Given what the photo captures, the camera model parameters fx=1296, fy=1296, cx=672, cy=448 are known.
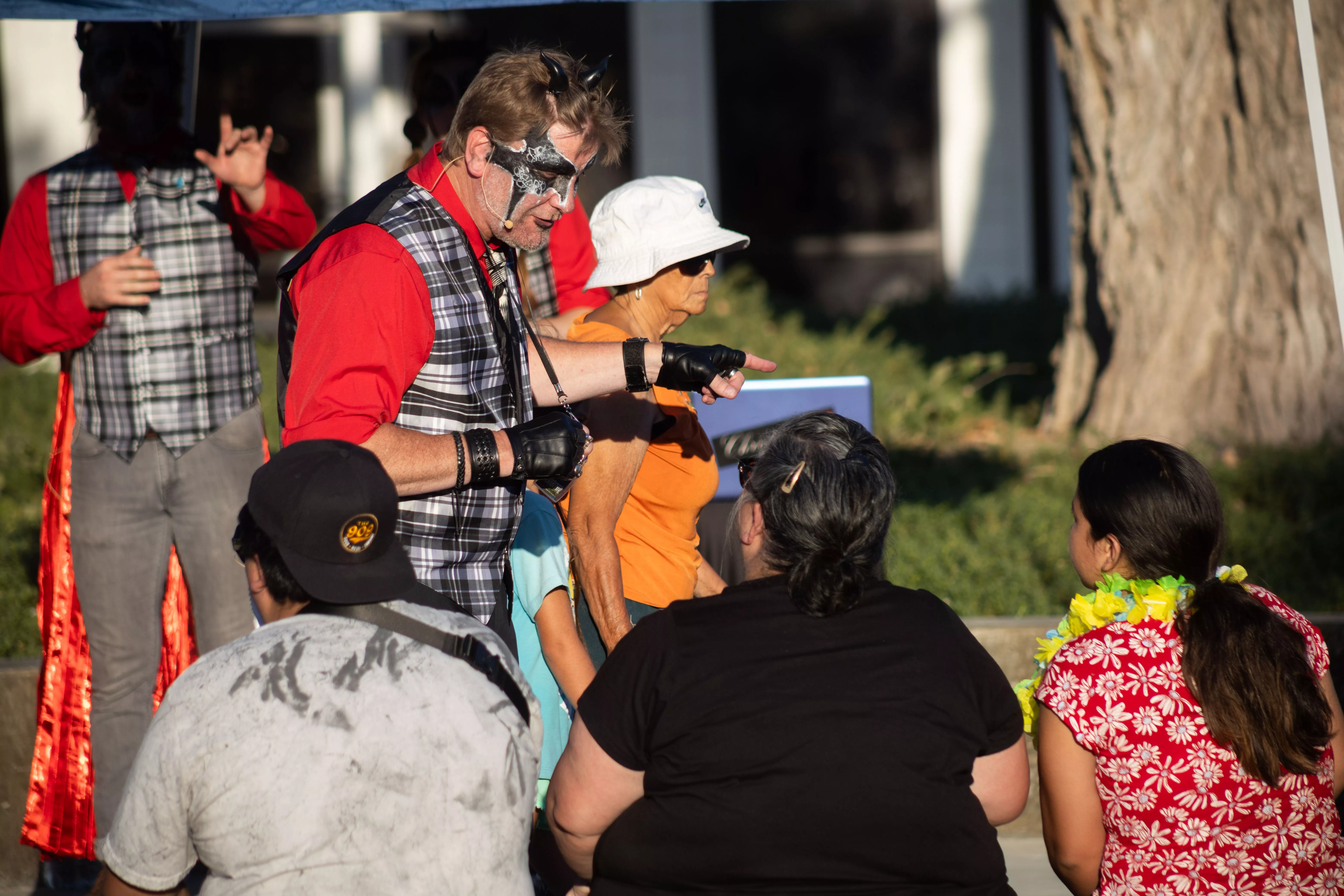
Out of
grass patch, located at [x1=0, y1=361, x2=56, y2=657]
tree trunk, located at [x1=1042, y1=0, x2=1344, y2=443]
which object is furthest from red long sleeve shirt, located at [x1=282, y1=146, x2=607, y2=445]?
tree trunk, located at [x1=1042, y1=0, x2=1344, y2=443]

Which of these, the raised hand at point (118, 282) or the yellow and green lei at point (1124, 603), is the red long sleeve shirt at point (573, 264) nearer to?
the raised hand at point (118, 282)

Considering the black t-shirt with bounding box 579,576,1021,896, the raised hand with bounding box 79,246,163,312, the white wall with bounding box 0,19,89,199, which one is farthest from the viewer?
the white wall with bounding box 0,19,89,199

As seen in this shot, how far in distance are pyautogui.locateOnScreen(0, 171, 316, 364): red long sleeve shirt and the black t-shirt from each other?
6.82ft

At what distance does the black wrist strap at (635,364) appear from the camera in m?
2.75

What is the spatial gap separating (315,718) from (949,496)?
Result: 4934mm

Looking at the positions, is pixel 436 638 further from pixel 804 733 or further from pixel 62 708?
pixel 62 708

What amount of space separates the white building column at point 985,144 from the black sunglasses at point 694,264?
9165 millimetres

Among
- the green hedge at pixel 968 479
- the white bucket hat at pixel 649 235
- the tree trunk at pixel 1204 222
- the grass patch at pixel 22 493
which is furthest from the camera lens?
the tree trunk at pixel 1204 222

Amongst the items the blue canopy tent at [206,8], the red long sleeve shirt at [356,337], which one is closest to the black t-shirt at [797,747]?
the red long sleeve shirt at [356,337]

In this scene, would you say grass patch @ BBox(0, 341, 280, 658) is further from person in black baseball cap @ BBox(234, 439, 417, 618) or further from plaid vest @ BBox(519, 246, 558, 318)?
person in black baseball cap @ BBox(234, 439, 417, 618)

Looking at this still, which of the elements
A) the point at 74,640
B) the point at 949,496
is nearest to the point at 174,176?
the point at 74,640

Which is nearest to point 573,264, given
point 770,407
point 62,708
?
point 770,407

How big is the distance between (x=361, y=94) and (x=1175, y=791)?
10225 millimetres

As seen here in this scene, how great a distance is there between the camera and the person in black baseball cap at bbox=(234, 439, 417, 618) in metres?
1.92
